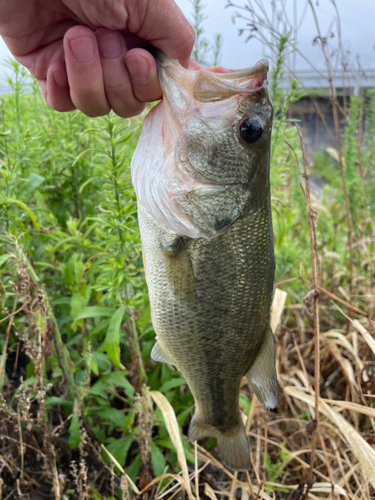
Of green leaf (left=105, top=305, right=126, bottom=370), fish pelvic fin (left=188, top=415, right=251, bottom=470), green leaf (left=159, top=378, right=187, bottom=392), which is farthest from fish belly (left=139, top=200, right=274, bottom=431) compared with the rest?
green leaf (left=159, top=378, right=187, bottom=392)

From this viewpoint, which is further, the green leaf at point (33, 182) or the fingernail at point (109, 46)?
the green leaf at point (33, 182)

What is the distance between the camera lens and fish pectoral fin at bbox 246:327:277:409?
1532mm

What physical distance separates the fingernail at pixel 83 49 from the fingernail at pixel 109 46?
6cm

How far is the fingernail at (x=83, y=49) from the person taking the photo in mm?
1258

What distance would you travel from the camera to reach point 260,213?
1389mm

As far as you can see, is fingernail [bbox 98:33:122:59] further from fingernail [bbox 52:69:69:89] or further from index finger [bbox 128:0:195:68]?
fingernail [bbox 52:69:69:89]

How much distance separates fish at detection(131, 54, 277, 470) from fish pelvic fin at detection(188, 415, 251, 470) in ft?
1.03

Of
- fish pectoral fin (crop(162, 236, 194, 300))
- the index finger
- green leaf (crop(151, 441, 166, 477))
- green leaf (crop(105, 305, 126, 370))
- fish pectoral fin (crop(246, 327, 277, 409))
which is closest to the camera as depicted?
the index finger

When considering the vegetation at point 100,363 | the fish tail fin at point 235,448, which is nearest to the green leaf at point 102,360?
the vegetation at point 100,363

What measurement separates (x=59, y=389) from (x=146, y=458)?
59 centimetres

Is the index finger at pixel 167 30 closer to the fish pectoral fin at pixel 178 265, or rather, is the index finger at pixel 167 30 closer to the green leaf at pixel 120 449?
the fish pectoral fin at pixel 178 265

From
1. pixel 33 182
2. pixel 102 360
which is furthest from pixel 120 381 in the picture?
pixel 33 182

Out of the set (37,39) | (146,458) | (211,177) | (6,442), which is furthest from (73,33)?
(6,442)

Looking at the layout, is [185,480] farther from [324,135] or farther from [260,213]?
[324,135]
